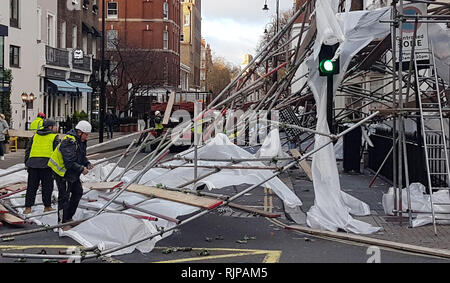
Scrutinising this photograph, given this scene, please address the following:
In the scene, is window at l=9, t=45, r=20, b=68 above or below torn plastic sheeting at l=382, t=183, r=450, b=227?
above

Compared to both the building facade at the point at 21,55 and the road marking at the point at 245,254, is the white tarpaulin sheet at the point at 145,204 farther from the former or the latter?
the building facade at the point at 21,55

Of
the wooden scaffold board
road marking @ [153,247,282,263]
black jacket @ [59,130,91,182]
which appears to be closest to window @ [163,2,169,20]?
the wooden scaffold board

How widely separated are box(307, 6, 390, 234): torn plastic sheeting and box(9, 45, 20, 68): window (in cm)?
2542

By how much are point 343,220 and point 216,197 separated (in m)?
2.17

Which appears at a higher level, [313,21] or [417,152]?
[313,21]

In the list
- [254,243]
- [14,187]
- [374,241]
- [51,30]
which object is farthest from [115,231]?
[51,30]

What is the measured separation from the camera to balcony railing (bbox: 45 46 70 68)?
39.6m

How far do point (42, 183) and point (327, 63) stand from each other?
5725 millimetres

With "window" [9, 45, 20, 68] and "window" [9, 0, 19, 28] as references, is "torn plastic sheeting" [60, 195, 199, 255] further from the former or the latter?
"window" [9, 0, 19, 28]

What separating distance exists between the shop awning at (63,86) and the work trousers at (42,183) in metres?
28.9

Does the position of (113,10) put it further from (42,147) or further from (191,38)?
(42,147)
